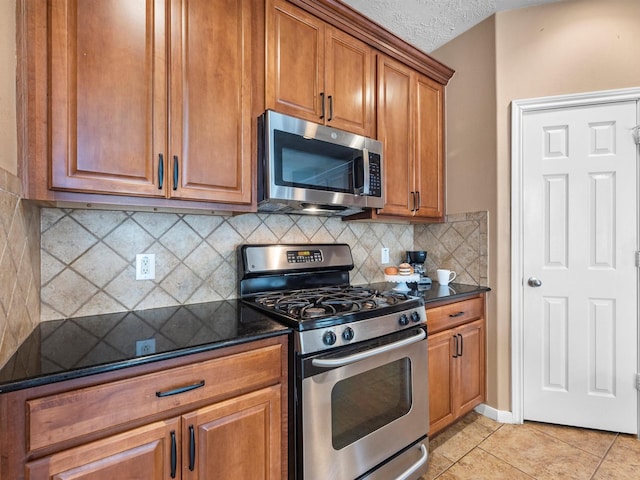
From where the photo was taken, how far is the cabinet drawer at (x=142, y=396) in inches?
32.2

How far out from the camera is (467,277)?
240 centimetres

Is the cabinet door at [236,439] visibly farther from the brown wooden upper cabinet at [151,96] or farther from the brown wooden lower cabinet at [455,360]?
the brown wooden lower cabinet at [455,360]

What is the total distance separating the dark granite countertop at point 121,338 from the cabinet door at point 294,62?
3.43 feet

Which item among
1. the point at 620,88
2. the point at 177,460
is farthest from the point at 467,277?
the point at 177,460

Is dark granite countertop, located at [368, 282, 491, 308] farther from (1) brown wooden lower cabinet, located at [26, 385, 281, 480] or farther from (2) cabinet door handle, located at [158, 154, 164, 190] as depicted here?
(2) cabinet door handle, located at [158, 154, 164, 190]

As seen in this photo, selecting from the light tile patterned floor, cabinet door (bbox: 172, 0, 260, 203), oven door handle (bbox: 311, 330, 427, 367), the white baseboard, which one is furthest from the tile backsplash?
the light tile patterned floor

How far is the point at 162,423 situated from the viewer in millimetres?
985

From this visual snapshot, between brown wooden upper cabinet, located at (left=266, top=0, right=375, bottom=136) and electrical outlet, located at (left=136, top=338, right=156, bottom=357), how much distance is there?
45.9 inches

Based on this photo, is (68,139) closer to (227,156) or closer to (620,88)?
(227,156)

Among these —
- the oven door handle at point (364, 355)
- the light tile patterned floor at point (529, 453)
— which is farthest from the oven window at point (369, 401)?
the light tile patterned floor at point (529, 453)

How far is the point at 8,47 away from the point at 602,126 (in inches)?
115

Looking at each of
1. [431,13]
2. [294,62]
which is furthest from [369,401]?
[431,13]

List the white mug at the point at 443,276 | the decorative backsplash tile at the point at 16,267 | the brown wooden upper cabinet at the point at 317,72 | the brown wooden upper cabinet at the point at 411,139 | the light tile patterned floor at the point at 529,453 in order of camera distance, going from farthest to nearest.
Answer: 1. the white mug at the point at 443,276
2. the brown wooden upper cabinet at the point at 411,139
3. the light tile patterned floor at the point at 529,453
4. the brown wooden upper cabinet at the point at 317,72
5. the decorative backsplash tile at the point at 16,267

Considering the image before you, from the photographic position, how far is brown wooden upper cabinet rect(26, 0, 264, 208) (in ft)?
3.59
